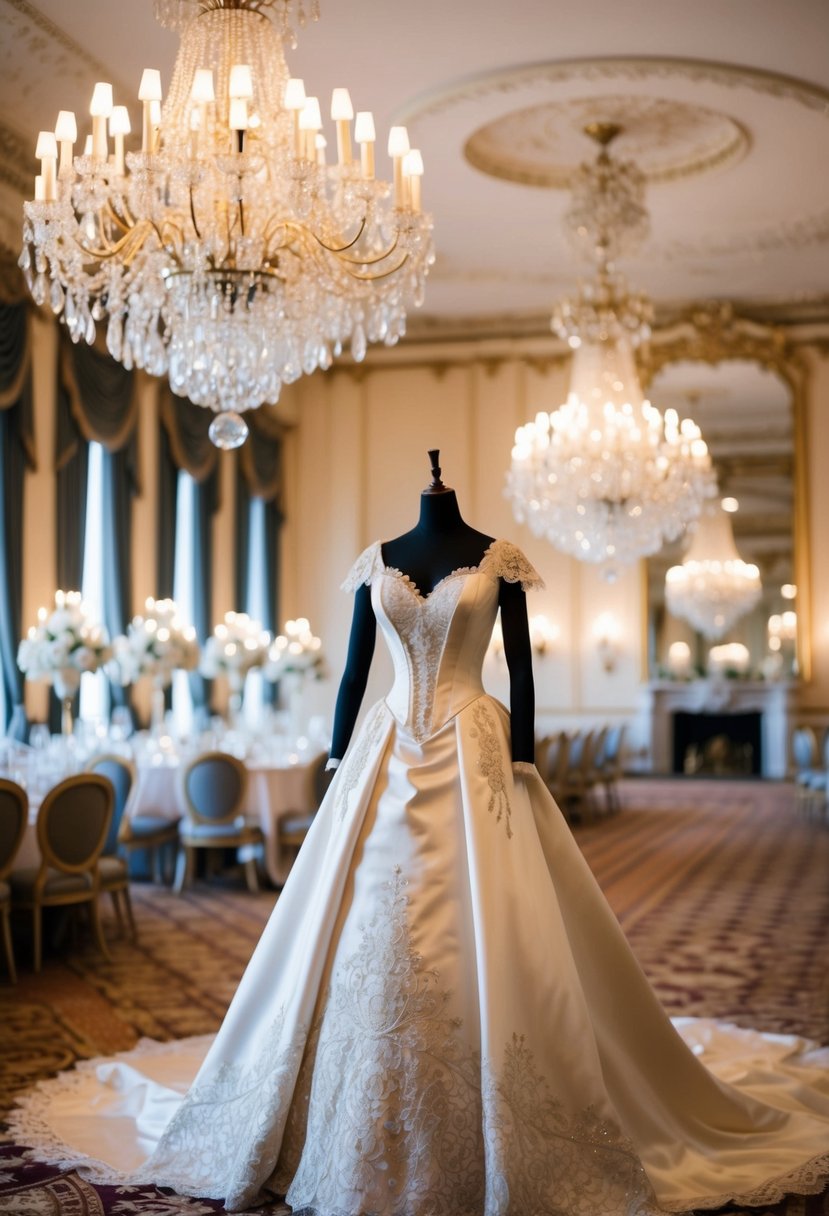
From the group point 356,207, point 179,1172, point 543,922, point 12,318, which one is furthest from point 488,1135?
point 12,318

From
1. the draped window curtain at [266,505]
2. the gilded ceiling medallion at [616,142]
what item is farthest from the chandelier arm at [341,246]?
the draped window curtain at [266,505]

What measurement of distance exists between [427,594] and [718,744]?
12722mm

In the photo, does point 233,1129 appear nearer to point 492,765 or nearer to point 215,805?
point 492,765

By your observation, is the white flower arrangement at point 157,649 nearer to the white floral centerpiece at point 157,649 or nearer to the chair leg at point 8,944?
the white floral centerpiece at point 157,649

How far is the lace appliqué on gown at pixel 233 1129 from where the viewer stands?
3.07 meters

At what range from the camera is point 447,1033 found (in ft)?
9.87

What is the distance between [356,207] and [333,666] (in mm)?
9573

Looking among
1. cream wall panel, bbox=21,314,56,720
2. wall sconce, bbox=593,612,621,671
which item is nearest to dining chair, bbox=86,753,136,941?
cream wall panel, bbox=21,314,56,720

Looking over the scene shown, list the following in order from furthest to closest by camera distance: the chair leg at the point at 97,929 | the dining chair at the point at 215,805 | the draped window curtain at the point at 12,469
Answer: the draped window curtain at the point at 12,469 < the dining chair at the point at 215,805 < the chair leg at the point at 97,929

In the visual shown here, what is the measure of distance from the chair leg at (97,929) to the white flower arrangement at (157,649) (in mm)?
2906

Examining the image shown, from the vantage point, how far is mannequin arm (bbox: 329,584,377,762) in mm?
3594

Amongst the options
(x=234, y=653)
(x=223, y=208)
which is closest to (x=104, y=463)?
(x=234, y=653)

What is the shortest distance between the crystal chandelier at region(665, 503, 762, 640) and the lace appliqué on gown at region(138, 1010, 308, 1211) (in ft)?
39.5

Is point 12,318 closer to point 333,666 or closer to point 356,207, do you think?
point 356,207
